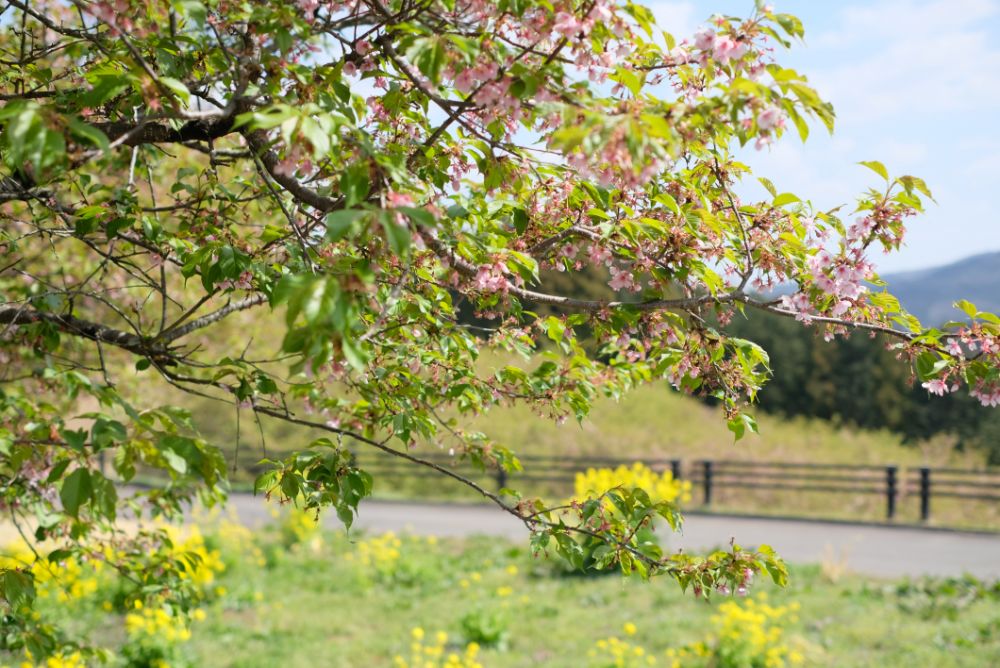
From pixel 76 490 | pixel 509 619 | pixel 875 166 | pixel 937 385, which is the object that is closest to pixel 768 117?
pixel 875 166

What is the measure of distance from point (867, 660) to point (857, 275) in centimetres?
530

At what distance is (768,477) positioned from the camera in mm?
15633

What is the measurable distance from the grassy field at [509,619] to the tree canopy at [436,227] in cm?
328

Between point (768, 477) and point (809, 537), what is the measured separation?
3.87m

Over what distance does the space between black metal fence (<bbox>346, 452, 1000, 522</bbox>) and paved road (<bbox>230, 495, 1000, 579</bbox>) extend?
118cm

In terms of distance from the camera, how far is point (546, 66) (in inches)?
79.7

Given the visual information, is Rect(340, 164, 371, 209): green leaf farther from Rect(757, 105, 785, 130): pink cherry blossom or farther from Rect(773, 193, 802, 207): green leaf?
Rect(773, 193, 802, 207): green leaf

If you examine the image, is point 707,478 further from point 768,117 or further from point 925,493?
point 768,117

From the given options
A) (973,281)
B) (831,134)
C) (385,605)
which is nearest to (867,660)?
(385,605)

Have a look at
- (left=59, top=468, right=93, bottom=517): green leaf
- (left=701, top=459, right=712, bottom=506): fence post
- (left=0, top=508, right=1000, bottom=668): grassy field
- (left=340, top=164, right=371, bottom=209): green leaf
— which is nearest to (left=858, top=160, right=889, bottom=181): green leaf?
(left=340, top=164, right=371, bottom=209): green leaf

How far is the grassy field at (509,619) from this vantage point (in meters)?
6.54

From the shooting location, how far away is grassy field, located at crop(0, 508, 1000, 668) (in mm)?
6535

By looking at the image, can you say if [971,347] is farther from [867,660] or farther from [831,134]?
[867,660]

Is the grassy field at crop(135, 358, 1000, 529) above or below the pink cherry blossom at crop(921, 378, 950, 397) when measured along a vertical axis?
below
